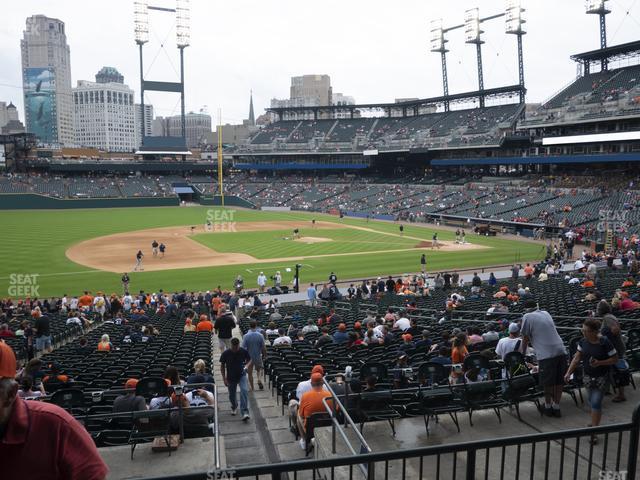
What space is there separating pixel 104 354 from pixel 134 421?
6831 millimetres

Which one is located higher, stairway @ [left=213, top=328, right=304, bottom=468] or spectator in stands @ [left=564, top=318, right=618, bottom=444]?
spectator in stands @ [left=564, top=318, right=618, bottom=444]

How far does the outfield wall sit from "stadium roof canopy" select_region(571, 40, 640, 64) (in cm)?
6704

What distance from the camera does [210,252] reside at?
43.9 metres

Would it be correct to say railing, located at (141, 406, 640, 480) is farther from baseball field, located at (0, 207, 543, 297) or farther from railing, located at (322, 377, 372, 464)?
baseball field, located at (0, 207, 543, 297)

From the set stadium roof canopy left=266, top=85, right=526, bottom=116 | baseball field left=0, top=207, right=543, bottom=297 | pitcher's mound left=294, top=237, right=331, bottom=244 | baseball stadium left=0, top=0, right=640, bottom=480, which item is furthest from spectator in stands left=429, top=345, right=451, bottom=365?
stadium roof canopy left=266, top=85, right=526, bottom=116

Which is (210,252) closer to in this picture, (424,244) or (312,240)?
(312,240)

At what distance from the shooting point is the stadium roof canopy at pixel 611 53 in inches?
2450

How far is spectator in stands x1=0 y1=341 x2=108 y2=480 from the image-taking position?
8.64ft

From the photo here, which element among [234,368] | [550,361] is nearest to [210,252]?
[234,368]

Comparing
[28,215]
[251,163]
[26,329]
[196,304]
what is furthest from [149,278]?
[251,163]

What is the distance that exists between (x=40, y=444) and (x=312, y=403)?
4841mm

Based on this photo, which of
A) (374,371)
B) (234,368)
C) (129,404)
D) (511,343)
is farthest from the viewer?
(234,368)

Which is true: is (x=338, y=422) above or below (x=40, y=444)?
below

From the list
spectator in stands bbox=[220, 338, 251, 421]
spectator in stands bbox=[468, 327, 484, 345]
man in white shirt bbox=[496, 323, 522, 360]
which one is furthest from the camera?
spectator in stands bbox=[468, 327, 484, 345]
